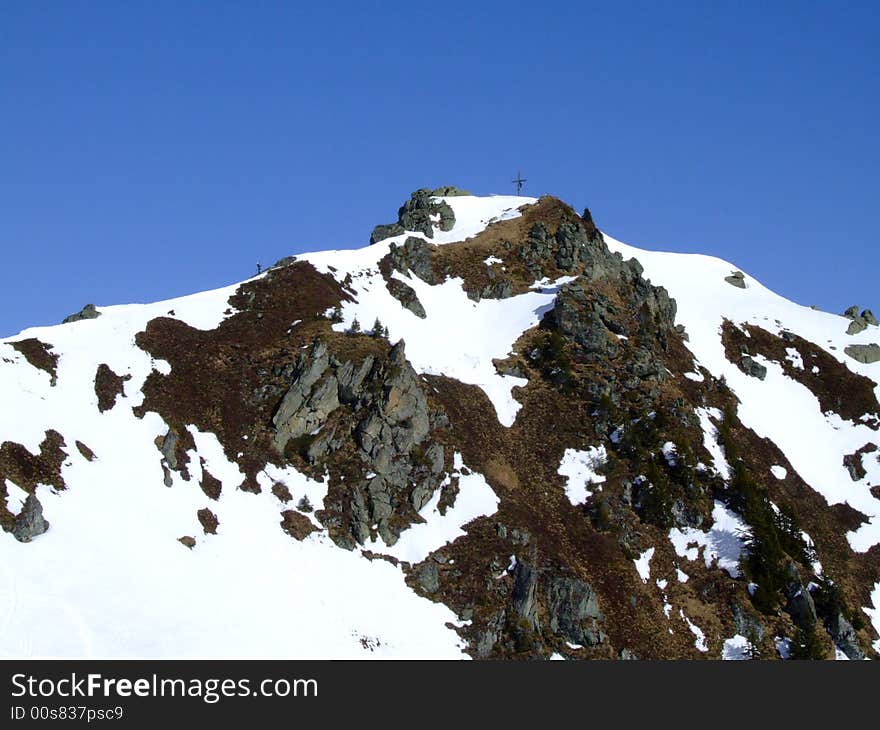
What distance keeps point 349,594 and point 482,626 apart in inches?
301

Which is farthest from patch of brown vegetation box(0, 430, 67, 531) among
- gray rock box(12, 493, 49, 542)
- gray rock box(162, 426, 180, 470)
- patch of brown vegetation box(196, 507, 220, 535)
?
patch of brown vegetation box(196, 507, 220, 535)

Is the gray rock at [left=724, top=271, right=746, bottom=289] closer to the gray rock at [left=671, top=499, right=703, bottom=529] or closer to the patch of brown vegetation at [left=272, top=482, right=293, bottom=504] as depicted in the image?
the gray rock at [left=671, top=499, right=703, bottom=529]

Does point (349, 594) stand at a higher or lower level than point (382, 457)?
lower

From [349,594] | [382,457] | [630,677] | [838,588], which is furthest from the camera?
[838,588]

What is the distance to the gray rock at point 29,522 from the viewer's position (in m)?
43.0

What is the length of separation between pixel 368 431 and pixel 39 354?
2061 cm

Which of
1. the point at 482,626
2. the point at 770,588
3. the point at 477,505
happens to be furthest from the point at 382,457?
the point at 770,588

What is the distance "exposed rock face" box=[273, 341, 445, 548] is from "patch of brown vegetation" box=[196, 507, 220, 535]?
258 inches

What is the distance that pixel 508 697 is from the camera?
3262 cm

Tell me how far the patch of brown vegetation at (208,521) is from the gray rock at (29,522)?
8625mm

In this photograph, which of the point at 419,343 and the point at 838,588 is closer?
the point at 838,588

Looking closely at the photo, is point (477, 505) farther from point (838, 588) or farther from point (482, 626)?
point (838, 588)

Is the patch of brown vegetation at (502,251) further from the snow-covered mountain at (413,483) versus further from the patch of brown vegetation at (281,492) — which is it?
the patch of brown vegetation at (281,492)

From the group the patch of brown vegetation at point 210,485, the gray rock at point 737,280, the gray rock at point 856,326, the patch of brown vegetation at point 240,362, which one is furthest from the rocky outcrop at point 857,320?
the patch of brown vegetation at point 210,485
